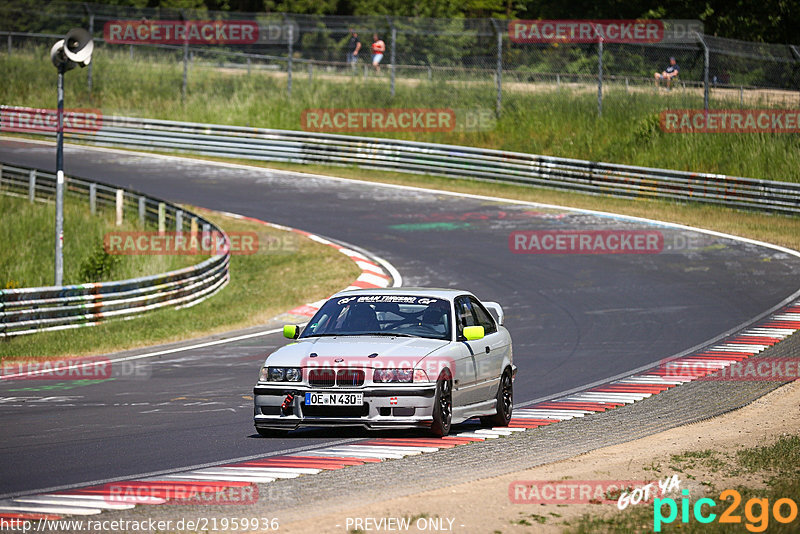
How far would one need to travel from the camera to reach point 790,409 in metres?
12.6

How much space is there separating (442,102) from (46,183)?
43.0 feet

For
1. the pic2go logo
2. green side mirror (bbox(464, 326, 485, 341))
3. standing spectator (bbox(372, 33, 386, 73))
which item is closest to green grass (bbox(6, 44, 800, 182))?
standing spectator (bbox(372, 33, 386, 73))

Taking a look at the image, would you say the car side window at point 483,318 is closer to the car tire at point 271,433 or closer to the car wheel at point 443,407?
the car wheel at point 443,407

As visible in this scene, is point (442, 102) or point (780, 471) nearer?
point (780, 471)

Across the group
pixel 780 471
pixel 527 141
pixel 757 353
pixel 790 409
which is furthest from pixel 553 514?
pixel 527 141

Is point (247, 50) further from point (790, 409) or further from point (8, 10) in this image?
point (790, 409)

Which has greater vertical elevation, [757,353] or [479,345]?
[479,345]

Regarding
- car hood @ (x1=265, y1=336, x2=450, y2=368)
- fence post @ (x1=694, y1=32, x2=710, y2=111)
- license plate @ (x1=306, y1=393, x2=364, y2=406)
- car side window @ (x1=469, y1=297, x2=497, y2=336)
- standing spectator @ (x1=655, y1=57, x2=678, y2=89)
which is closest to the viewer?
license plate @ (x1=306, y1=393, x2=364, y2=406)

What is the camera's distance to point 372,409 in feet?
33.2

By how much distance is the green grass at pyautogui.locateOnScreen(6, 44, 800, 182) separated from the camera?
33.7 metres

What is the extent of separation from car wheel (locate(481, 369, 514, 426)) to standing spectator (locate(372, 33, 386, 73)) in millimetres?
28407

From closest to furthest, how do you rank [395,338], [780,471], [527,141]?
[780,471] < [395,338] < [527,141]

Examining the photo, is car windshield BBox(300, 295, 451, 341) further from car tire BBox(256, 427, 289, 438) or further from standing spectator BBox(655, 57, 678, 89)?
standing spectator BBox(655, 57, 678, 89)

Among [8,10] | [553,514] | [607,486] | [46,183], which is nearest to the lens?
[553,514]
